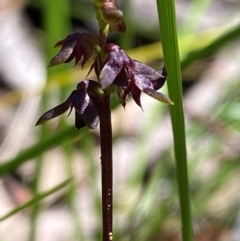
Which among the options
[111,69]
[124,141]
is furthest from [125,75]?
[124,141]

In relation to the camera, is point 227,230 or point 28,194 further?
point 28,194

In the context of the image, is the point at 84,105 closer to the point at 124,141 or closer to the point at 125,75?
the point at 125,75

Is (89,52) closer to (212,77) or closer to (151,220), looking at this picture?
(151,220)

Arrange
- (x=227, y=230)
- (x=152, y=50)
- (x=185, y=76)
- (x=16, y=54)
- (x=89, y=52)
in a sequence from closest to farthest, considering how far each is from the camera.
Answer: (x=89, y=52), (x=227, y=230), (x=152, y=50), (x=185, y=76), (x=16, y=54)

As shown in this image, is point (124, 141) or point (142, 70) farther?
point (124, 141)

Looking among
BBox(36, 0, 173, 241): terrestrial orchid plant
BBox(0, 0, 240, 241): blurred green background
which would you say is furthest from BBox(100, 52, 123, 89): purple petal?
BBox(0, 0, 240, 241): blurred green background

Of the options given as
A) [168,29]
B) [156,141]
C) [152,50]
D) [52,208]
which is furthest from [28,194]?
[168,29]

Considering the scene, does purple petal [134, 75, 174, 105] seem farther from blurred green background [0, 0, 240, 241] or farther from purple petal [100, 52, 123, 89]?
blurred green background [0, 0, 240, 241]
